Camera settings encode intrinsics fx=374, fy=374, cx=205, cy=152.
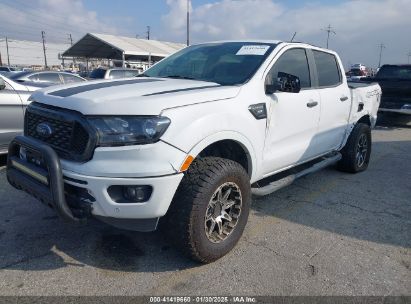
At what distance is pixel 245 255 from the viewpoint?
10.6 ft

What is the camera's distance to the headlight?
254cm

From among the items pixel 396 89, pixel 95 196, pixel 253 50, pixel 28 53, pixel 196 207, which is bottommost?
pixel 196 207

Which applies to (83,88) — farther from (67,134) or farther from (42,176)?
(42,176)

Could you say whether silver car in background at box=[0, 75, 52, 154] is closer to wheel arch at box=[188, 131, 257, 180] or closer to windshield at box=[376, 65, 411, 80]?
wheel arch at box=[188, 131, 257, 180]

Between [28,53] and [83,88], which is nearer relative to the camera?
[83,88]

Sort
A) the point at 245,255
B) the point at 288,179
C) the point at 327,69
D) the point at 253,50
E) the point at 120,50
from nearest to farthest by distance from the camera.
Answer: the point at 245,255 → the point at 253,50 → the point at 288,179 → the point at 327,69 → the point at 120,50

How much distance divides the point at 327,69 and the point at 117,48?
27979mm

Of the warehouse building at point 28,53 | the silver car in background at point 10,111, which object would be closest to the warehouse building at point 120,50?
the silver car in background at point 10,111

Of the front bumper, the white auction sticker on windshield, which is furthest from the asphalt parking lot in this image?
the white auction sticker on windshield

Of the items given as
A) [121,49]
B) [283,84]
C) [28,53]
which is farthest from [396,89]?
[28,53]

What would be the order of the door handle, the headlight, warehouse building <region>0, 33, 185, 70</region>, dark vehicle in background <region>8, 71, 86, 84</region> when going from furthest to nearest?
warehouse building <region>0, 33, 185, 70</region> < dark vehicle in background <region>8, 71, 86, 84</region> < the door handle < the headlight

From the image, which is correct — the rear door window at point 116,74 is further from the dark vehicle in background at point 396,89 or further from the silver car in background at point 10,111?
the silver car in background at point 10,111

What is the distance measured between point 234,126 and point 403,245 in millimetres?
2000

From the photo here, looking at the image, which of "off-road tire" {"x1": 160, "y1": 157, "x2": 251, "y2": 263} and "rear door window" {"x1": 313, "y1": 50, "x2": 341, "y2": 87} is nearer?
"off-road tire" {"x1": 160, "y1": 157, "x2": 251, "y2": 263}
